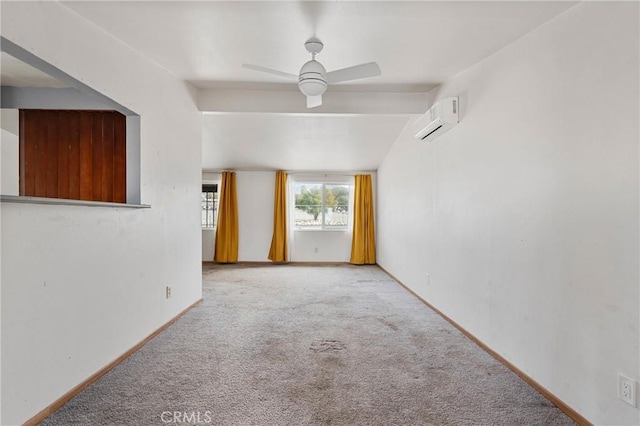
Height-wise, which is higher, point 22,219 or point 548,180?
point 548,180

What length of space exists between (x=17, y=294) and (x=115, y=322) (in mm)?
751

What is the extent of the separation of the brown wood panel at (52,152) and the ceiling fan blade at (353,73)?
7.19 feet

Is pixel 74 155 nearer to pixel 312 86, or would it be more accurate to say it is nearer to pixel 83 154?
pixel 83 154

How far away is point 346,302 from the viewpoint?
3.61 metres

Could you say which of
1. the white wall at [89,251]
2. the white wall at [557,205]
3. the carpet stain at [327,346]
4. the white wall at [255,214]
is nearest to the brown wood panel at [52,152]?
the white wall at [89,251]

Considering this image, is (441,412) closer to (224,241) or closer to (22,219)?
(22,219)

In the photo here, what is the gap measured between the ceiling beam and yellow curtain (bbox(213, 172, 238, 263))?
2.82 meters

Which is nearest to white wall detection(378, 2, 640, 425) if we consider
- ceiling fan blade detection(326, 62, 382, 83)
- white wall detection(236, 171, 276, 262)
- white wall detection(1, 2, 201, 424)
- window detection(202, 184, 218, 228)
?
ceiling fan blade detection(326, 62, 382, 83)

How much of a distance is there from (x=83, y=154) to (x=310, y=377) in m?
2.44

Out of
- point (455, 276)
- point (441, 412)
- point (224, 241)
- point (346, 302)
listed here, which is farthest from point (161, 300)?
point (224, 241)

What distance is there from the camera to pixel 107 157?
249 centimetres

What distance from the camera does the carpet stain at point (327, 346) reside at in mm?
2355

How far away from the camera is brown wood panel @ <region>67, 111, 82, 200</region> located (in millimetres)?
2482

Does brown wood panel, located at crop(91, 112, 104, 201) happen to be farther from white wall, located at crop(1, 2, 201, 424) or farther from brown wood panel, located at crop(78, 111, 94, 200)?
white wall, located at crop(1, 2, 201, 424)
